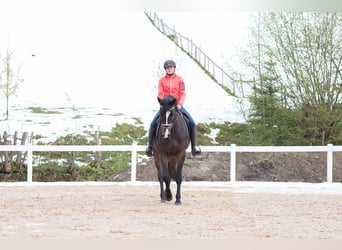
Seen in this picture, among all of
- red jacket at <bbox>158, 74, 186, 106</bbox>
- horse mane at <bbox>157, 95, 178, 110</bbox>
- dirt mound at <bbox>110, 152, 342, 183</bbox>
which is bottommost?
dirt mound at <bbox>110, 152, 342, 183</bbox>

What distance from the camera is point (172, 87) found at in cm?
618

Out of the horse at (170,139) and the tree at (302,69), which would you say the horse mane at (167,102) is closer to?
the horse at (170,139)

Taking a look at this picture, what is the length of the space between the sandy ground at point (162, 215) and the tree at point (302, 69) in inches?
135

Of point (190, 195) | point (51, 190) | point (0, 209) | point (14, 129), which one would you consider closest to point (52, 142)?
point (14, 129)

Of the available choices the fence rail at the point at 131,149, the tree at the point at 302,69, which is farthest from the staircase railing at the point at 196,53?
the fence rail at the point at 131,149

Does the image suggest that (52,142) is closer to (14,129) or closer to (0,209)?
(14,129)

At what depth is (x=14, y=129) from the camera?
11.0 metres

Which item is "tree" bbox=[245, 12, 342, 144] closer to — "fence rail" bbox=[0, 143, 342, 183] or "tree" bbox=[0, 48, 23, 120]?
"fence rail" bbox=[0, 143, 342, 183]

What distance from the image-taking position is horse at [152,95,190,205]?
19.3 ft

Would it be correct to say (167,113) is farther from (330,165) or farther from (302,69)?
(302,69)

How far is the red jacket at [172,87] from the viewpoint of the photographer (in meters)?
6.18

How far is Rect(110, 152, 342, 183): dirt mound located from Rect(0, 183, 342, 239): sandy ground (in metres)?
2.86

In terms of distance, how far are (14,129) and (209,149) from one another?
3.81 m

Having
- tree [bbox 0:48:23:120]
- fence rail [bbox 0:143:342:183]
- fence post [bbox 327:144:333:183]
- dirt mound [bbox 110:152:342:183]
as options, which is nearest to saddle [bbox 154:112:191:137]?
fence rail [bbox 0:143:342:183]
